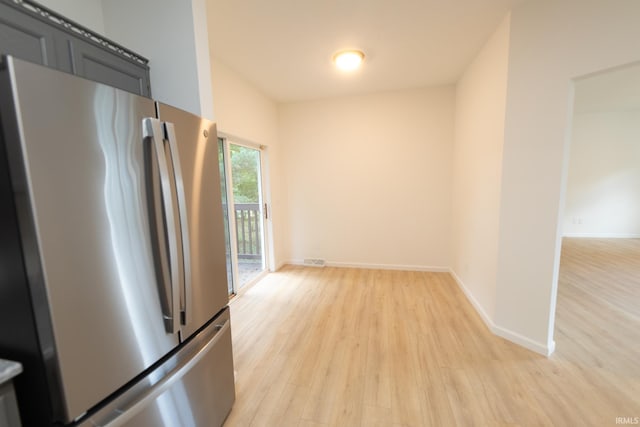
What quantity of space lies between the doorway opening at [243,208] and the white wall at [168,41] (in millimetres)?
1417

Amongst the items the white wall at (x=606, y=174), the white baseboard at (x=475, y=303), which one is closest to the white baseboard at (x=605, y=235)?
the white wall at (x=606, y=174)

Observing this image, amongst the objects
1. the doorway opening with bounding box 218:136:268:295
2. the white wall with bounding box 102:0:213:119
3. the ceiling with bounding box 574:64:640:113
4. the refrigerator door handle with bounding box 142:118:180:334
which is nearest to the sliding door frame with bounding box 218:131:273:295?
the doorway opening with bounding box 218:136:268:295

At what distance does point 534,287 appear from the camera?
2.12 meters

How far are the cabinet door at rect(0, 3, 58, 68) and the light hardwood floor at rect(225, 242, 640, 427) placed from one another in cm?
212

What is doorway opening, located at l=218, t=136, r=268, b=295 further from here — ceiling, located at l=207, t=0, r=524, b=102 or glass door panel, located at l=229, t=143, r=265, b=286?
ceiling, located at l=207, t=0, r=524, b=102

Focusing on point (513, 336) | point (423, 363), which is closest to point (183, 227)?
point (423, 363)

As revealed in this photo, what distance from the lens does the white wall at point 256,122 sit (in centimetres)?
283

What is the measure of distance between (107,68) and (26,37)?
33cm

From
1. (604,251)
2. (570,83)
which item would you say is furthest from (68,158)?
(604,251)

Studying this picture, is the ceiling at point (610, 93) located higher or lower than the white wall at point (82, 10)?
higher

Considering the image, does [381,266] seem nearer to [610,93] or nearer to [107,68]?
[107,68]

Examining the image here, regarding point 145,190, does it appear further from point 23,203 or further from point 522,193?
point 522,193

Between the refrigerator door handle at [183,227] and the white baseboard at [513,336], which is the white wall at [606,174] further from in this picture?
the refrigerator door handle at [183,227]

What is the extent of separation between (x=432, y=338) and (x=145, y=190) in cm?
252
